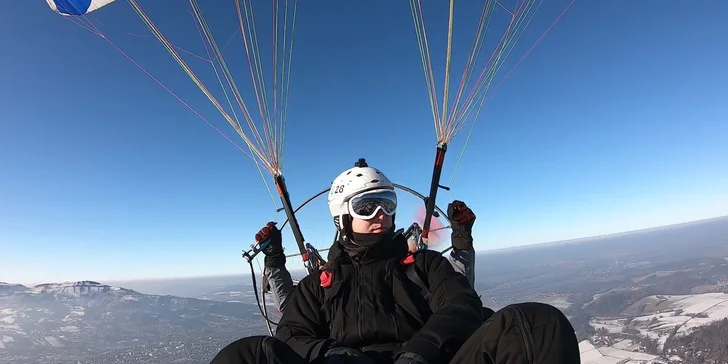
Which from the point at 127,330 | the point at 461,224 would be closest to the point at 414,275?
the point at 461,224

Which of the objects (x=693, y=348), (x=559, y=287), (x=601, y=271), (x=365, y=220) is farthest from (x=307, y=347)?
(x=601, y=271)

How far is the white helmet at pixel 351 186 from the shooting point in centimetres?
342

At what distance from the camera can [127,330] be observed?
451ft

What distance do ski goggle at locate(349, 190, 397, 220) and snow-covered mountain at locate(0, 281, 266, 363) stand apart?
7489 cm

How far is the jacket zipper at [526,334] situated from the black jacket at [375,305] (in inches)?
25.9

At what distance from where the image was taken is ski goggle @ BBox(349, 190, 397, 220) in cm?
329

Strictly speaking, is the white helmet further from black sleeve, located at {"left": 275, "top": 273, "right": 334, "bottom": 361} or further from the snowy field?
the snowy field

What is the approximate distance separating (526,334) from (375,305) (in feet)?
4.31

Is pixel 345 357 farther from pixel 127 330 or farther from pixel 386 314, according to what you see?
pixel 127 330

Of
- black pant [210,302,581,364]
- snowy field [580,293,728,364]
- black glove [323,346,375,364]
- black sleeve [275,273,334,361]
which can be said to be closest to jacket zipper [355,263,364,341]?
black sleeve [275,273,334,361]

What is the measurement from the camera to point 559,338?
1497 millimetres

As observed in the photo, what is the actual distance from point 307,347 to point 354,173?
175 cm

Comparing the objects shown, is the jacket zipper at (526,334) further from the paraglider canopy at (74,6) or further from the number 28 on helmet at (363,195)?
the paraglider canopy at (74,6)

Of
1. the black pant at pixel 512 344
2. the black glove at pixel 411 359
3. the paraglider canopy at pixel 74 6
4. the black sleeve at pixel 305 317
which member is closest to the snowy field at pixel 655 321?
the black sleeve at pixel 305 317
